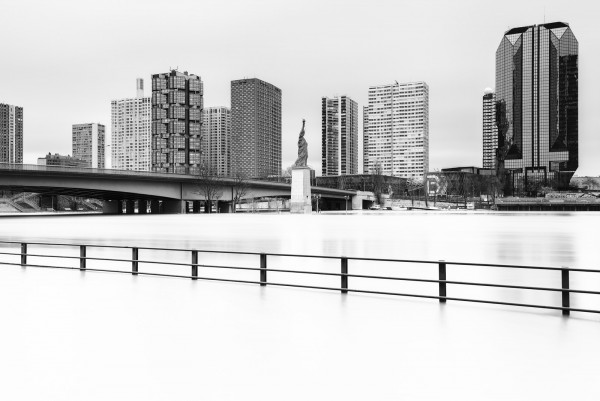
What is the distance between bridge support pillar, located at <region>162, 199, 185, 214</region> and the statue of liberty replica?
2384 cm

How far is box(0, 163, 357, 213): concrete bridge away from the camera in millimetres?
80312

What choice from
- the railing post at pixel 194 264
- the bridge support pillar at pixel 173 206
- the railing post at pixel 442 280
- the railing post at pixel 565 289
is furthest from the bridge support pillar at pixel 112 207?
the railing post at pixel 565 289

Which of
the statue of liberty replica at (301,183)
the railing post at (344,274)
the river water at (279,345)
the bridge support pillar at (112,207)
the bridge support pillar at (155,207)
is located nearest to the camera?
the river water at (279,345)

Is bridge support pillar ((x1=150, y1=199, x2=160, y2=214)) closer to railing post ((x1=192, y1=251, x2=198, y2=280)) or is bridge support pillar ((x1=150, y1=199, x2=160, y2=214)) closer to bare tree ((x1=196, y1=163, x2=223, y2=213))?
bare tree ((x1=196, y1=163, x2=223, y2=213))

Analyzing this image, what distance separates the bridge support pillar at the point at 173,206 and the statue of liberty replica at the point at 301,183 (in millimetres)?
23843

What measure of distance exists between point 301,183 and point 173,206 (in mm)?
30618

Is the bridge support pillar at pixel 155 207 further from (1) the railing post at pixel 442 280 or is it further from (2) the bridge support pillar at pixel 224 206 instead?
(1) the railing post at pixel 442 280

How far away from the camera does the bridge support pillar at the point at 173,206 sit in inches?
4538

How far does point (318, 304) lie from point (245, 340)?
151 inches

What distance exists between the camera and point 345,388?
7039mm

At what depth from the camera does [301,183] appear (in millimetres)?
106125

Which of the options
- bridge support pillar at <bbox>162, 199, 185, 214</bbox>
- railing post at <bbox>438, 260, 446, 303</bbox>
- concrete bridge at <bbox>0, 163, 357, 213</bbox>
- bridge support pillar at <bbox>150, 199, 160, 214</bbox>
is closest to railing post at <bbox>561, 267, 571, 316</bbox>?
railing post at <bbox>438, 260, 446, 303</bbox>

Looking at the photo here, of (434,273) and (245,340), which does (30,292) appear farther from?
(434,273)

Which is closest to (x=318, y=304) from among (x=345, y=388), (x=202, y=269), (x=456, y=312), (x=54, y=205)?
(x=456, y=312)
